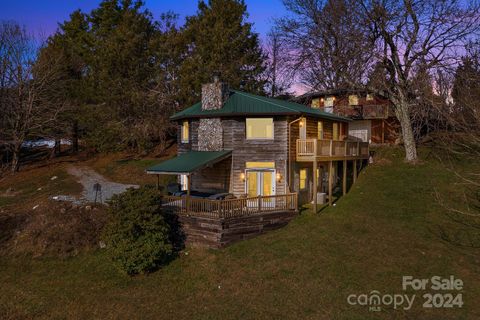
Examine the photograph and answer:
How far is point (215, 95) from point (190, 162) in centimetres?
512

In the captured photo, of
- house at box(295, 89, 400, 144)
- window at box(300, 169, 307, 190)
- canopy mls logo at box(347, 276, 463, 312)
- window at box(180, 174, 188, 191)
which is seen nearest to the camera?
canopy mls logo at box(347, 276, 463, 312)

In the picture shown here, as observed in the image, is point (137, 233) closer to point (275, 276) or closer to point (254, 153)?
point (275, 276)

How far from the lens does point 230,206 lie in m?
18.3

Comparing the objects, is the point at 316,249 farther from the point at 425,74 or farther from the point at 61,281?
the point at 425,74

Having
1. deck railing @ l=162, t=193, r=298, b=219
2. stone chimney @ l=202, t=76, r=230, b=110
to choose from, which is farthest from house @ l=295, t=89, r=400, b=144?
deck railing @ l=162, t=193, r=298, b=219

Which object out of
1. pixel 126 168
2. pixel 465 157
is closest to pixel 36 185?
pixel 126 168

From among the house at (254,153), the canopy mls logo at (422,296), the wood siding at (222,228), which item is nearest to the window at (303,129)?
the house at (254,153)

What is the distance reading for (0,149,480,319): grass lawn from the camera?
1321 centimetres

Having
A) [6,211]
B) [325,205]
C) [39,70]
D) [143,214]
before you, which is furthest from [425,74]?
[39,70]

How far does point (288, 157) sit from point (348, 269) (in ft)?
27.8

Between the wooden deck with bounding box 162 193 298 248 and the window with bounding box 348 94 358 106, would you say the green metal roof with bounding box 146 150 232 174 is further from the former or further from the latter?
the window with bounding box 348 94 358 106

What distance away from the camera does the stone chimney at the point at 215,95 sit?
2355 cm

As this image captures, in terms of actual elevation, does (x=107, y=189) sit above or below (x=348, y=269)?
above

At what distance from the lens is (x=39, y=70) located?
127ft
